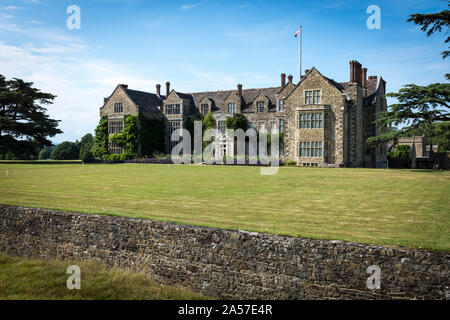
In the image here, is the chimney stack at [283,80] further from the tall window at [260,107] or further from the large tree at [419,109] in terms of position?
the large tree at [419,109]

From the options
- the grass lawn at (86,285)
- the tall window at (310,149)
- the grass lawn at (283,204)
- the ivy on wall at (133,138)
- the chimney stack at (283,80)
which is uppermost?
Answer: the chimney stack at (283,80)

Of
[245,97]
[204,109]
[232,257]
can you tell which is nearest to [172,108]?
[204,109]

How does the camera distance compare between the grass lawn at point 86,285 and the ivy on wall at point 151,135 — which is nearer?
the grass lawn at point 86,285

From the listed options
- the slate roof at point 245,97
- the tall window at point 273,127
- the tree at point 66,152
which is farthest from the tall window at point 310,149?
the tree at point 66,152

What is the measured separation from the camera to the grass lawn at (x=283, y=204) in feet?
31.2

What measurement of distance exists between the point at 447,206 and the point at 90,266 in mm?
11269

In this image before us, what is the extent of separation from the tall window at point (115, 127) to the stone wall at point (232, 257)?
36.9m

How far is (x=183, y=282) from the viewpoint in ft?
30.7

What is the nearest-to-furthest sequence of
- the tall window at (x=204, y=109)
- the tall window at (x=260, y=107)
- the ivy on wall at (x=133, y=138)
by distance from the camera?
the tall window at (x=260, y=107)
the ivy on wall at (x=133, y=138)
the tall window at (x=204, y=109)

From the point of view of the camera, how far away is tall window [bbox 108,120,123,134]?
48.0 meters

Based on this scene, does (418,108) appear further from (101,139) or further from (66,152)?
(66,152)

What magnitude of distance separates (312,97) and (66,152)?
52118mm

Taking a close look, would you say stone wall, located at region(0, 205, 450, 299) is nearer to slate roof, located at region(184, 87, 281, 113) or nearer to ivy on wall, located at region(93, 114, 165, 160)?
slate roof, located at region(184, 87, 281, 113)

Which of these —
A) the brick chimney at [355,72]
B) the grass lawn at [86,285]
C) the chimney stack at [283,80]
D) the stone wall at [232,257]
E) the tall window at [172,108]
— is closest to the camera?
the stone wall at [232,257]
